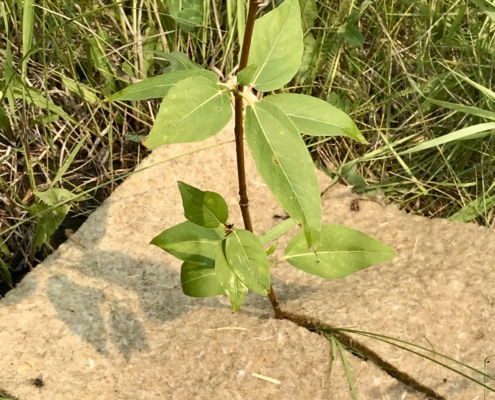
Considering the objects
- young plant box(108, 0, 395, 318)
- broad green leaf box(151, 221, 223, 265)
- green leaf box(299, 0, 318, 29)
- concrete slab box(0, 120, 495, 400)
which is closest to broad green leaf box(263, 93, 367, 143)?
young plant box(108, 0, 395, 318)

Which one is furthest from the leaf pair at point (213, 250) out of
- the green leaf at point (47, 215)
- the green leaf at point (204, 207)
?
the green leaf at point (47, 215)

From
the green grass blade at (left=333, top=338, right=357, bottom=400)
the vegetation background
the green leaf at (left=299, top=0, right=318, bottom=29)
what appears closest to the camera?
the green grass blade at (left=333, top=338, right=357, bottom=400)

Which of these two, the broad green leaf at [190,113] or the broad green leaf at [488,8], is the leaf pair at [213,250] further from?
the broad green leaf at [488,8]

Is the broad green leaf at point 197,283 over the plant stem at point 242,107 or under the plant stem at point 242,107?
under

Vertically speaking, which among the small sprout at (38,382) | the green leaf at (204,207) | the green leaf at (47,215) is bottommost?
the small sprout at (38,382)

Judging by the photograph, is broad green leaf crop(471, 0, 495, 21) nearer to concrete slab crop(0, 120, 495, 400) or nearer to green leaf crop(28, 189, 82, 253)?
concrete slab crop(0, 120, 495, 400)

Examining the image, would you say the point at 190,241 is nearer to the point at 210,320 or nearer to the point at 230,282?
the point at 230,282
